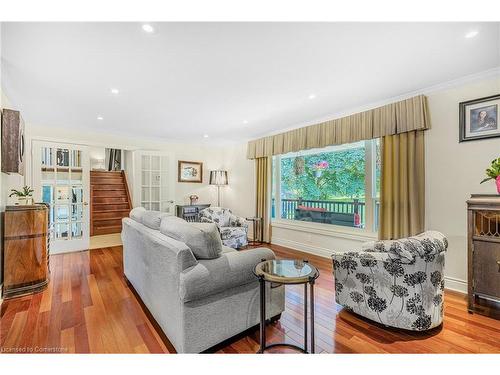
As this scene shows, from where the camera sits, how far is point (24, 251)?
2641mm

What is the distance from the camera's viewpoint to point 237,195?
5.95 meters

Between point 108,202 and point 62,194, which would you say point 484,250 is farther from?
point 108,202

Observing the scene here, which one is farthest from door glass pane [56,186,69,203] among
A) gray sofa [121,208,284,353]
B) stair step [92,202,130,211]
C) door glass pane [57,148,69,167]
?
gray sofa [121,208,284,353]

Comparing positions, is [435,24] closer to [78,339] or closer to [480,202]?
[480,202]

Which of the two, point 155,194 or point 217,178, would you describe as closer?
point 155,194

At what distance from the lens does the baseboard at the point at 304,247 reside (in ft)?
13.2

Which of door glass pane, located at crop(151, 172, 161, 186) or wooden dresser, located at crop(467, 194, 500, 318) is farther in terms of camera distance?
door glass pane, located at crop(151, 172, 161, 186)

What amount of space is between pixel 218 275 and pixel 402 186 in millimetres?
2641

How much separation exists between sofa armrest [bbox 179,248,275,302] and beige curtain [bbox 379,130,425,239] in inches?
82.5

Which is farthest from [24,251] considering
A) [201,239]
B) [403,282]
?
[403,282]

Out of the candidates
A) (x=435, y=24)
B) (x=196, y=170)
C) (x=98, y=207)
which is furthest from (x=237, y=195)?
(x=435, y=24)

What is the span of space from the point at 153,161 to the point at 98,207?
2348 millimetres

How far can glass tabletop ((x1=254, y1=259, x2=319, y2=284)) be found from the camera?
4.77 feet

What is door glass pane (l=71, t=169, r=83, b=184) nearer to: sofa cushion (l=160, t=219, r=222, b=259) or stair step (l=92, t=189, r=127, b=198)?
stair step (l=92, t=189, r=127, b=198)
